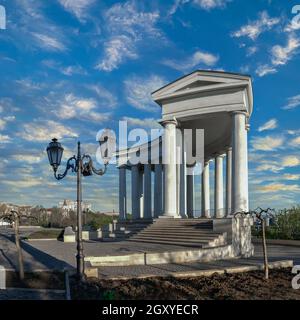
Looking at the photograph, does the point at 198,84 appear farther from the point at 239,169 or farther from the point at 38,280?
the point at 38,280

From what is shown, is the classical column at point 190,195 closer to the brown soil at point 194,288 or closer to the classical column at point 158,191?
the classical column at point 158,191

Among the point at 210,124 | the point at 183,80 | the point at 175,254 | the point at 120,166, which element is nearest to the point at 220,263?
the point at 175,254

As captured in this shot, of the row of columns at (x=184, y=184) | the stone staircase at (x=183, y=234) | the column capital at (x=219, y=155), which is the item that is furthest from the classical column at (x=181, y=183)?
the column capital at (x=219, y=155)

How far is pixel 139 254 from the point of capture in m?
18.2

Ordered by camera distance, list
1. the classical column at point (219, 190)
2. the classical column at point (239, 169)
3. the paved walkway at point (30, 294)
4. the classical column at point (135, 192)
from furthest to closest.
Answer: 1. the classical column at point (135, 192)
2. the classical column at point (219, 190)
3. the classical column at point (239, 169)
4. the paved walkway at point (30, 294)

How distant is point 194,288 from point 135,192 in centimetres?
3503

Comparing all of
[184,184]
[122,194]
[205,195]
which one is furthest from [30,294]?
[122,194]

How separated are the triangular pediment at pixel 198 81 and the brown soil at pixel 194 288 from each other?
593 inches

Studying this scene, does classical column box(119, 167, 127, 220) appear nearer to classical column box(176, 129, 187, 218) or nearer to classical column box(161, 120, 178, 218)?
classical column box(176, 129, 187, 218)

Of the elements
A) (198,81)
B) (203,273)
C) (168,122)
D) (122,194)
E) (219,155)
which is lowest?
(203,273)

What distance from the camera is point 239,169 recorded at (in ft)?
83.4

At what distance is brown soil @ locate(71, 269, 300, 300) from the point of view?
37.5 feet

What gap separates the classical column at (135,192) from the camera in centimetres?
4719
